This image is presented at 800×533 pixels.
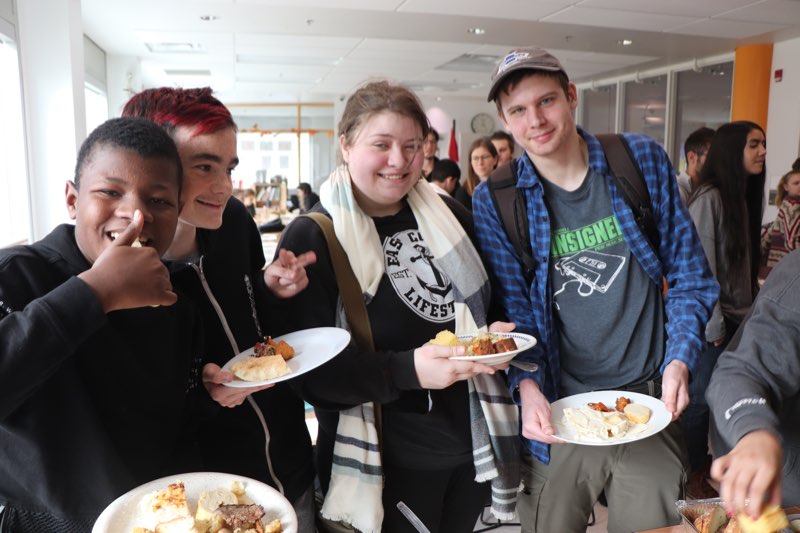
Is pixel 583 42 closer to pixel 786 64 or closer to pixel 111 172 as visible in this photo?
pixel 786 64

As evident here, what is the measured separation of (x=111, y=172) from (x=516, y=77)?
3.55ft

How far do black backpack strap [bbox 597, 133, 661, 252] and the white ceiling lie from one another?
4.53 m

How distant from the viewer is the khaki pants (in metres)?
1.60

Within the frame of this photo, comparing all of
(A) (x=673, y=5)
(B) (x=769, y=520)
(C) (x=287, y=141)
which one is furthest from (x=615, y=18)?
(C) (x=287, y=141)

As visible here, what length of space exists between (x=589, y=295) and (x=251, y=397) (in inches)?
35.4

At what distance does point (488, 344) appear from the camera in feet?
4.54

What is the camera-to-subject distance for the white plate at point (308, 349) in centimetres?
121

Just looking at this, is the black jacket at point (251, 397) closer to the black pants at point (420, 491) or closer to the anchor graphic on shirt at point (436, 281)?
the black pants at point (420, 491)

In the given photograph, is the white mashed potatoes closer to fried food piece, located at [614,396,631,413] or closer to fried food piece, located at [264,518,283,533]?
fried food piece, located at [614,396,631,413]

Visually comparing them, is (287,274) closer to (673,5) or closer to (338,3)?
(338,3)

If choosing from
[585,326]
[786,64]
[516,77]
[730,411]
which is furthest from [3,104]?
[786,64]

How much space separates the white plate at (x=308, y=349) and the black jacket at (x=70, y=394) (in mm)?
178

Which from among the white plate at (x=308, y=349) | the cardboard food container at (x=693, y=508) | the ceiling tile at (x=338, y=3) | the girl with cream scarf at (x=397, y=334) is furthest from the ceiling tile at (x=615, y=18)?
the cardboard food container at (x=693, y=508)

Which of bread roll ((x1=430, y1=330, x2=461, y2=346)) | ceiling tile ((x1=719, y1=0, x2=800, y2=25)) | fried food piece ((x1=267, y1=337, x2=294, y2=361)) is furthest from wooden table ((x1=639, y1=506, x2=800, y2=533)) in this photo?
ceiling tile ((x1=719, y1=0, x2=800, y2=25))
